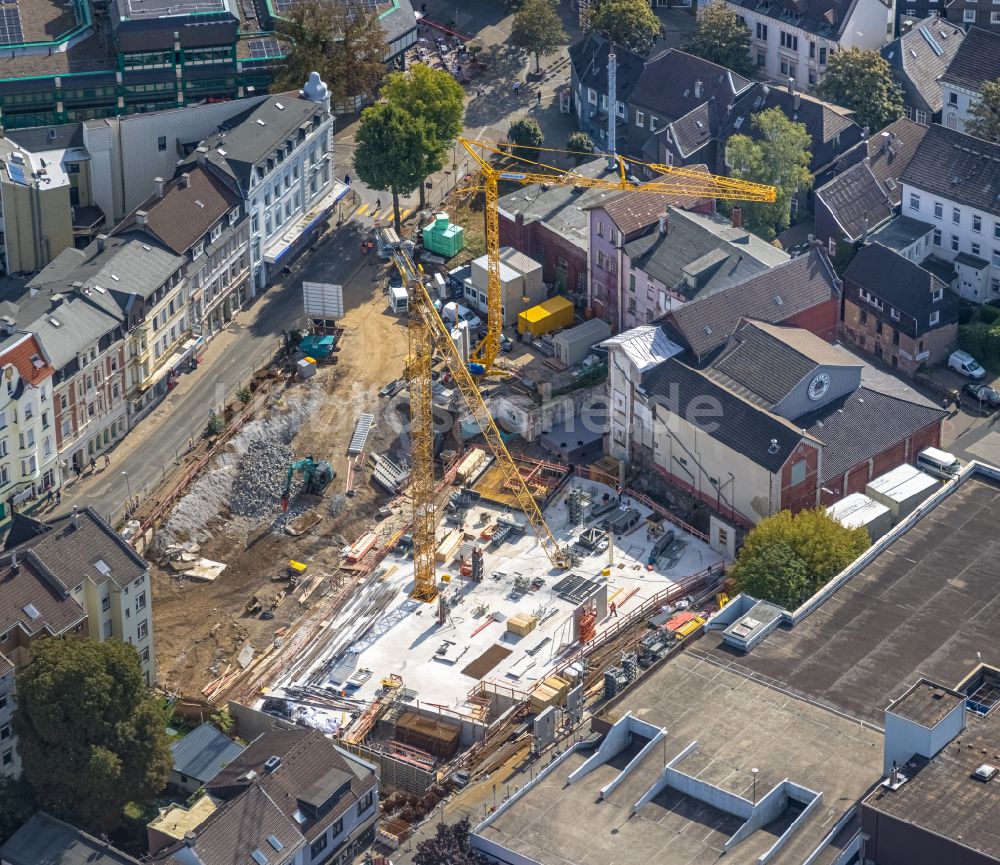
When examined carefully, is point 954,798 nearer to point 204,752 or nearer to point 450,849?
point 450,849

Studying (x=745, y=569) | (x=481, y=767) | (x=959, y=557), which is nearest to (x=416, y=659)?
(x=481, y=767)

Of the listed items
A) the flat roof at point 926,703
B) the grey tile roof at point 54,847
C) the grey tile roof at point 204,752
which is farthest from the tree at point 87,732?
the flat roof at point 926,703

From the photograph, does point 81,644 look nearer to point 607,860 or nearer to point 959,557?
point 607,860

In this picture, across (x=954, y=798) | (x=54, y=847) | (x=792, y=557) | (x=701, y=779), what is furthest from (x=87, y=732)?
(x=954, y=798)

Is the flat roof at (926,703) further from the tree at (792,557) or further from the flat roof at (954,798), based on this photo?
the tree at (792,557)

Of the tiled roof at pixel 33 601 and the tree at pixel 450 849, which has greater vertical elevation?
the tiled roof at pixel 33 601
